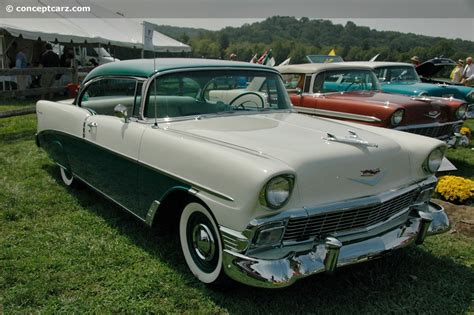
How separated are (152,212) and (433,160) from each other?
6.58ft

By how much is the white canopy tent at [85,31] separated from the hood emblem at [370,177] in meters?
11.4

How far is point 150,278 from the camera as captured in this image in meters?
2.80

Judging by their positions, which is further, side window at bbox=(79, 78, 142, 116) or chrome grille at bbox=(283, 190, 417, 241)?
side window at bbox=(79, 78, 142, 116)

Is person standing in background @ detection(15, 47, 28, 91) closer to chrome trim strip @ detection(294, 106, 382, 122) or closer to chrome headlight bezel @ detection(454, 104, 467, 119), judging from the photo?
A: chrome trim strip @ detection(294, 106, 382, 122)

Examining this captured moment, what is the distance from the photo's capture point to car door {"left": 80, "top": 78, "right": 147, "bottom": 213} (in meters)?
3.13

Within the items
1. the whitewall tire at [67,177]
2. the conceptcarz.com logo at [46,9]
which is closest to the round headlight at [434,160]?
the whitewall tire at [67,177]

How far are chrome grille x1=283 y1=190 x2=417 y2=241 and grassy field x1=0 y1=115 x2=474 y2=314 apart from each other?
1.54 ft

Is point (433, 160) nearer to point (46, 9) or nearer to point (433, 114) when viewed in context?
point (433, 114)

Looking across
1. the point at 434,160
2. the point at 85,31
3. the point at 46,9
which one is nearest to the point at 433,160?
the point at 434,160

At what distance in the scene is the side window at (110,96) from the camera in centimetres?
336

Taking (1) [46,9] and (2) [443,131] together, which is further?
(1) [46,9]

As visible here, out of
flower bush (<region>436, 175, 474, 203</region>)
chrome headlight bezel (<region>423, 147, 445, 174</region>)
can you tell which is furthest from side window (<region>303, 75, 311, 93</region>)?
chrome headlight bezel (<region>423, 147, 445, 174</region>)

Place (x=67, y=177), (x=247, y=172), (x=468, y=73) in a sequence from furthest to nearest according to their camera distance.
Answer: (x=468, y=73) < (x=67, y=177) < (x=247, y=172)

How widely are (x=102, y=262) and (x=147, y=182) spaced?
0.66 metres
